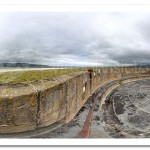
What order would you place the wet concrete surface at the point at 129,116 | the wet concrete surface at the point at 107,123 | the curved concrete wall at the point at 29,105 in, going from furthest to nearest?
the wet concrete surface at the point at 129,116 → the wet concrete surface at the point at 107,123 → the curved concrete wall at the point at 29,105

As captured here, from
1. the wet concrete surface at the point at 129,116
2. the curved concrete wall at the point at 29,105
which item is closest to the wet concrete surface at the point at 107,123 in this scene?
the wet concrete surface at the point at 129,116

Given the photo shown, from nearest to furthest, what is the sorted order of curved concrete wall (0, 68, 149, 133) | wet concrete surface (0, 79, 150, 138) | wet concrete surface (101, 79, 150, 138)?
curved concrete wall (0, 68, 149, 133) < wet concrete surface (0, 79, 150, 138) < wet concrete surface (101, 79, 150, 138)

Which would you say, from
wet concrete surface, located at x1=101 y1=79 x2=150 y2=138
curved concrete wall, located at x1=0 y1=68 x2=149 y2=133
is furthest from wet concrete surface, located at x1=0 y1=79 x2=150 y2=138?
curved concrete wall, located at x1=0 y1=68 x2=149 y2=133

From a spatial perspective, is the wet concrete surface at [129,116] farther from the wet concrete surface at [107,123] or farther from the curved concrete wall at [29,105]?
the curved concrete wall at [29,105]

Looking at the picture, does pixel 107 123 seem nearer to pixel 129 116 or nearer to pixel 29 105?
pixel 129 116

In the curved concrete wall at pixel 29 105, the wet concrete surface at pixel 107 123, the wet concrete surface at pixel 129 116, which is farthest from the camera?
the wet concrete surface at pixel 129 116

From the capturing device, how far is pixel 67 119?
21.9 feet

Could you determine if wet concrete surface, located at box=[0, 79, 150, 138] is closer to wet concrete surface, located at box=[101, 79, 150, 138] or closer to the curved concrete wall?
wet concrete surface, located at box=[101, 79, 150, 138]

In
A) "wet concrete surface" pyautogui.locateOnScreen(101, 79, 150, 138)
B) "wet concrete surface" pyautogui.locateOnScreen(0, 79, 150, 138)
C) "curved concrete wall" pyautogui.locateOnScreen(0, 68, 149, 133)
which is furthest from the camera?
"wet concrete surface" pyautogui.locateOnScreen(101, 79, 150, 138)

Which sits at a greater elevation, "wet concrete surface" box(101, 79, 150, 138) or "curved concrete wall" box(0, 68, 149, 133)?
"curved concrete wall" box(0, 68, 149, 133)

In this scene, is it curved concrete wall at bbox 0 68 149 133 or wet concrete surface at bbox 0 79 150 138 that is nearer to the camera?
curved concrete wall at bbox 0 68 149 133

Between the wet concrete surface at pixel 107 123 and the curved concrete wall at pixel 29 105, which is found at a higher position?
the curved concrete wall at pixel 29 105

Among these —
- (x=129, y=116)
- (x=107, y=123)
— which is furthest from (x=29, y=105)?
(x=129, y=116)

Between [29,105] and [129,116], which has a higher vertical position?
[29,105]
